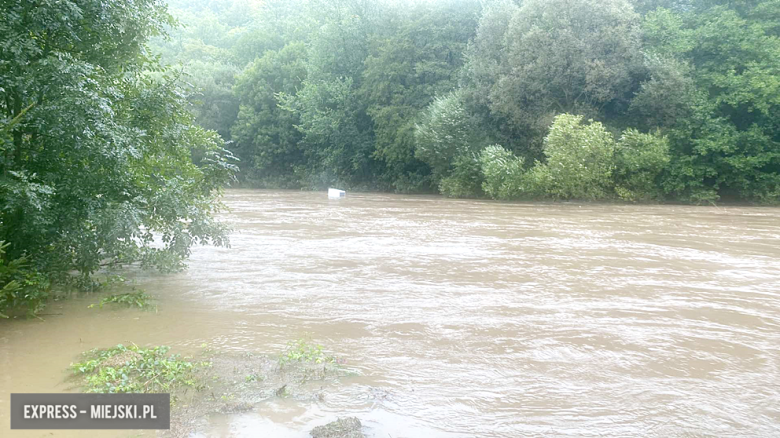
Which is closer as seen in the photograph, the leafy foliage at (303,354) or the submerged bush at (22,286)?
the leafy foliage at (303,354)

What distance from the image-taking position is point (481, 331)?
Answer: 7.25 m

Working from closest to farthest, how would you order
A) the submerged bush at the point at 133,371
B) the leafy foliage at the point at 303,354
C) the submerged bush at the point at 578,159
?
the submerged bush at the point at 133,371, the leafy foliage at the point at 303,354, the submerged bush at the point at 578,159

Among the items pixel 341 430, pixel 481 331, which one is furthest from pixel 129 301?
pixel 341 430

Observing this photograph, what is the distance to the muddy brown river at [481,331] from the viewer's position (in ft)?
15.7

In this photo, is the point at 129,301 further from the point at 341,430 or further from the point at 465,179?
the point at 465,179

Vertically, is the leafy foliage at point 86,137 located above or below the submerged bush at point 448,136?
below

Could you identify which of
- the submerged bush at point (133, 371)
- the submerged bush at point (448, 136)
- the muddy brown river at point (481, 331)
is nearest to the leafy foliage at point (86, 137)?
the muddy brown river at point (481, 331)

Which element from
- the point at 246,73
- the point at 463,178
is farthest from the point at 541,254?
the point at 246,73

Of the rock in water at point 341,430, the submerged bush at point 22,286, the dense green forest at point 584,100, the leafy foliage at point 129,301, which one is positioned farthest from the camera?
the dense green forest at point 584,100

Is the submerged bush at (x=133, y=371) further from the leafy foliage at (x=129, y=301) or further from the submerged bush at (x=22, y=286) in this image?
the leafy foliage at (x=129, y=301)

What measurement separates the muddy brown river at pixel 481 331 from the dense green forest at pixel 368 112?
1310mm

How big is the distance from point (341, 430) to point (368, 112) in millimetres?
41683

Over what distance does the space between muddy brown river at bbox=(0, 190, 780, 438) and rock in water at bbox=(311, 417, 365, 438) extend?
125 millimetres

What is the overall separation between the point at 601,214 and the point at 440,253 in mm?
12452
